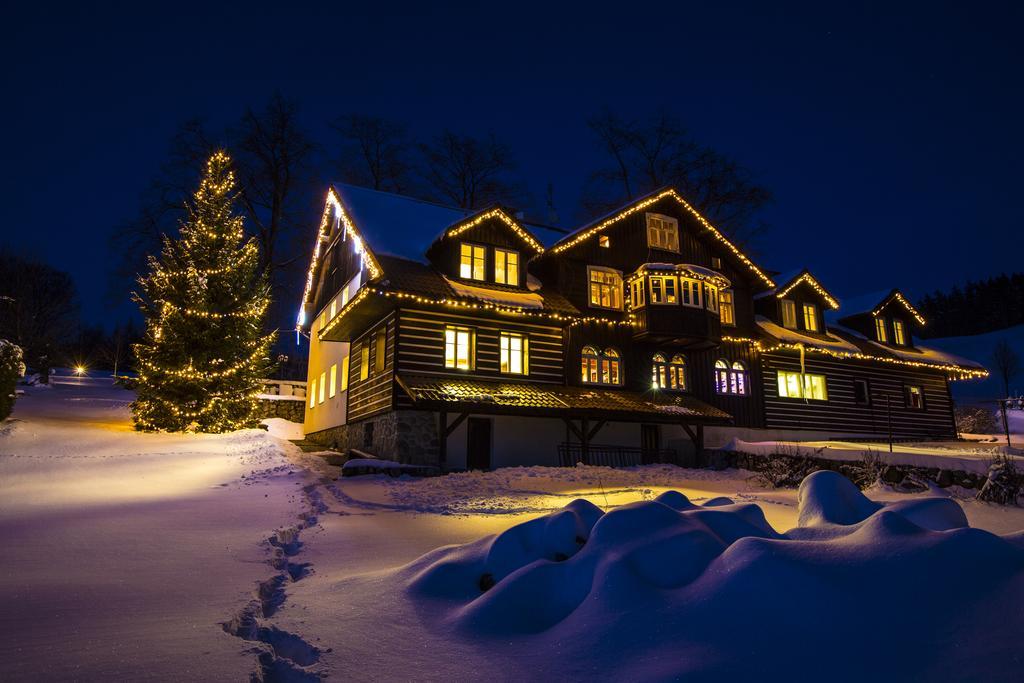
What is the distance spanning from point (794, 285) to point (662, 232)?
7334 millimetres

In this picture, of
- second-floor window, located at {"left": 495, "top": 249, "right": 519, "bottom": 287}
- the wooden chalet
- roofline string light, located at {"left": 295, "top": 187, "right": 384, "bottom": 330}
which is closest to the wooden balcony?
the wooden chalet

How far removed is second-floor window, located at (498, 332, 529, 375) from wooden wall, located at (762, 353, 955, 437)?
38.4 ft

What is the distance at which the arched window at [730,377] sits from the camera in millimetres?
25327

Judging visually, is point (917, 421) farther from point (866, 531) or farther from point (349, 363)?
point (866, 531)

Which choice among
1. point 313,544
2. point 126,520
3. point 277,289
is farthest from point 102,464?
point 277,289

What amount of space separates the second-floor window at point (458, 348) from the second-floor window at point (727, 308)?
39.2 ft

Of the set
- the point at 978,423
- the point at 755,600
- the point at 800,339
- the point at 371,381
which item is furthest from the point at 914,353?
the point at 755,600

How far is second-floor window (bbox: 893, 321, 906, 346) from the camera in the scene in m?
31.2

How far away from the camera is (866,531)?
12.2 feet

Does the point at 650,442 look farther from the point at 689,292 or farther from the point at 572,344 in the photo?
the point at 689,292

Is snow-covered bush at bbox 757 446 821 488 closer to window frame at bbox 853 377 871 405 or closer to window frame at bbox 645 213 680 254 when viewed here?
window frame at bbox 645 213 680 254

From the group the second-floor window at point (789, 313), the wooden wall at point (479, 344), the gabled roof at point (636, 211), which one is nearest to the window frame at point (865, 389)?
the second-floor window at point (789, 313)

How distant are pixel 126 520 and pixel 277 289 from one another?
31081 millimetres

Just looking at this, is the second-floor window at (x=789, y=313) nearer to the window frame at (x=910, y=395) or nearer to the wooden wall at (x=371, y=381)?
the window frame at (x=910, y=395)
